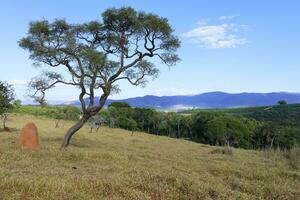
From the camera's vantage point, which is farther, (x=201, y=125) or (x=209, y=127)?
(x=201, y=125)

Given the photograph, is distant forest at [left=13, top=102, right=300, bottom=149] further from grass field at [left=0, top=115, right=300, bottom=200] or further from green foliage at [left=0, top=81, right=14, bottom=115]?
grass field at [left=0, top=115, right=300, bottom=200]

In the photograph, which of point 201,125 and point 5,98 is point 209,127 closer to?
point 201,125

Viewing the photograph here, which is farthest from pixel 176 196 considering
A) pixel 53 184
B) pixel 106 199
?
pixel 53 184

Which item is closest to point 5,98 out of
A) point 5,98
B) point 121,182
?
point 5,98

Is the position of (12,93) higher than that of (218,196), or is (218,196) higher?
(12,93)

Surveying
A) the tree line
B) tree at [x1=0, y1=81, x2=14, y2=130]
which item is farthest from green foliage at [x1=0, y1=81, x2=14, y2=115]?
the tree line

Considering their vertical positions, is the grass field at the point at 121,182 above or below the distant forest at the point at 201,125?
above

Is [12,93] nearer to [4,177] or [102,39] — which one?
[102,39]

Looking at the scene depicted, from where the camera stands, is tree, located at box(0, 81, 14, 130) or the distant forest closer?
tree, located at box(0, 81, 14, 130)

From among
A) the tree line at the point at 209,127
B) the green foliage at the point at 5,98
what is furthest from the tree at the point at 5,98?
the tree line at the point at 209,127

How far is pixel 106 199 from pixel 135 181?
248 centimetres

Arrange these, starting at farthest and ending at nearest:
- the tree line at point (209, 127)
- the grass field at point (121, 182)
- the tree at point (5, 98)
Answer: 1. the tree line at point (209, 127)
2. the tree at point (5, 98)
3. the grass field at point (121, 182)

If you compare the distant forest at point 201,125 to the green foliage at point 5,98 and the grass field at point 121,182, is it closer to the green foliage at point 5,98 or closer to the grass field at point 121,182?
the green foliage at point 5,98

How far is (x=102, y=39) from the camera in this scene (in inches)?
1438
